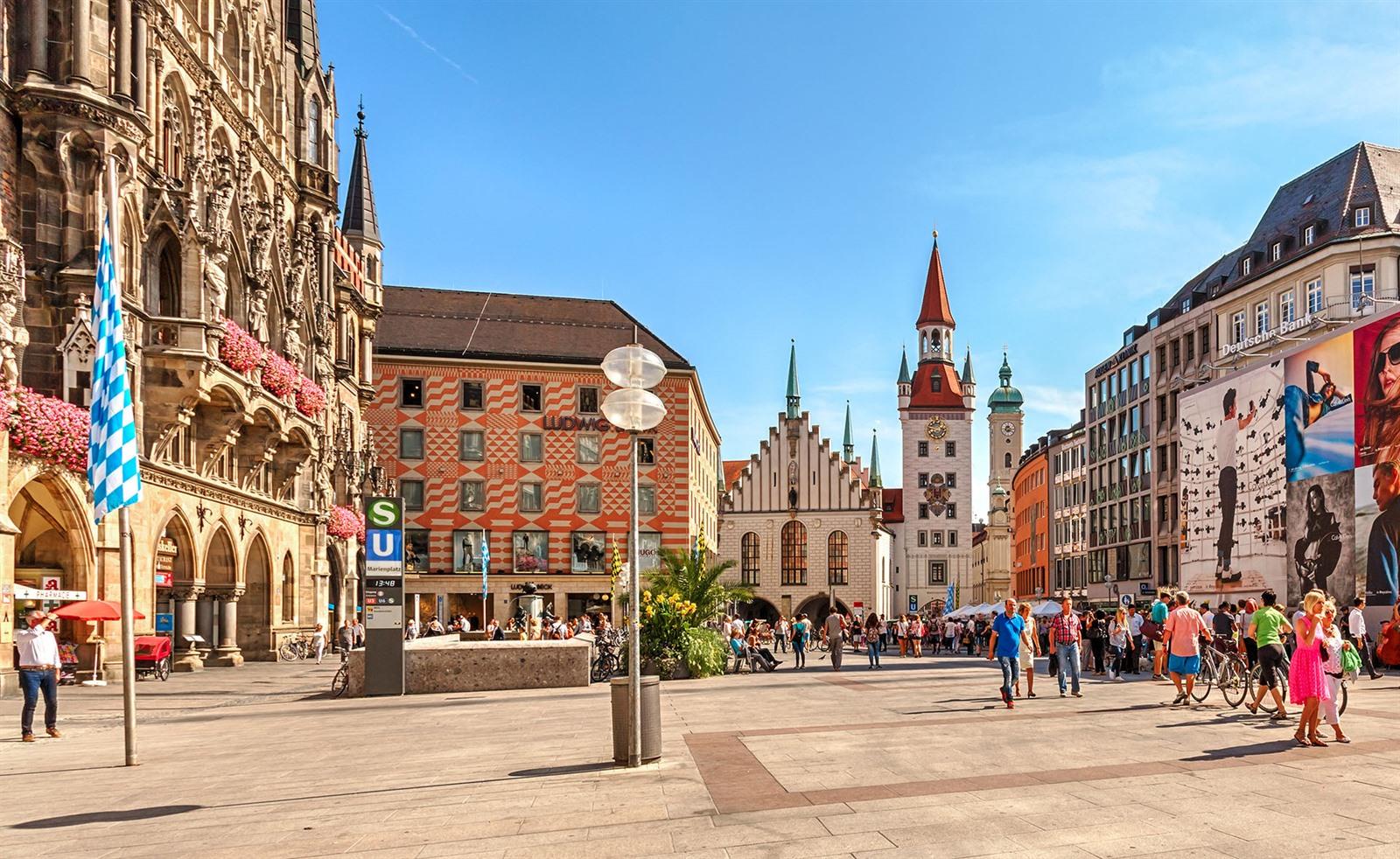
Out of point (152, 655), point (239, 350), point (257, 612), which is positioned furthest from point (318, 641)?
point (239, 350)

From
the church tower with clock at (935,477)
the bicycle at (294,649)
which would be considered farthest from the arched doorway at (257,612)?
the church tower with clock at (935,477)

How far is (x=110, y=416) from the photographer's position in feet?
46.1

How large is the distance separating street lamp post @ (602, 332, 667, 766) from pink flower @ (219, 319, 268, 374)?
66.3ft

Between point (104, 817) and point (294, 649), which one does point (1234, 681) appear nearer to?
point (104, 817)

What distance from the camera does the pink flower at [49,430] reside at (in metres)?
22.1

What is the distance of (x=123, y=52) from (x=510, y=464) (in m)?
37.0

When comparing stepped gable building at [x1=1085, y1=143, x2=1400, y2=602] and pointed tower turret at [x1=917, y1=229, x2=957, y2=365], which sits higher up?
pointed tower turret at [x1=917, y1=229, x2=957, y2=365]

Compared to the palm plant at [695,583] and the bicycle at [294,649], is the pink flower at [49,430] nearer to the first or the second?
the palm plant at [695,583]

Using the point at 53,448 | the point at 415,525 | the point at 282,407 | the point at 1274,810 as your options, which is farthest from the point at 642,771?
the point at 415,525

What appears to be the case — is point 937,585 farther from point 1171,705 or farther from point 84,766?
point 84,766

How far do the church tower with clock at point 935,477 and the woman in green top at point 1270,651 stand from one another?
345 feet

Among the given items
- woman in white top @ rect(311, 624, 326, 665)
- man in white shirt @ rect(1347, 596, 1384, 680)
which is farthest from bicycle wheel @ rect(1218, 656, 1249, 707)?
woman in white top @ rect(311, 624, 326, 665)

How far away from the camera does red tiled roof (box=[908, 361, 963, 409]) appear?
124875 mm

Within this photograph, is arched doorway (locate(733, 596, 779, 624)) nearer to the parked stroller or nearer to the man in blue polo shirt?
the parked stroller
